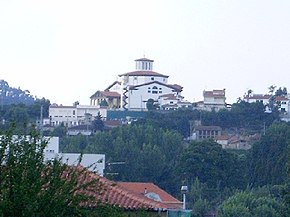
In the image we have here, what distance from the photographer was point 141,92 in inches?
5915

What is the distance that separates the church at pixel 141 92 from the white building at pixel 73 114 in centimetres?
373

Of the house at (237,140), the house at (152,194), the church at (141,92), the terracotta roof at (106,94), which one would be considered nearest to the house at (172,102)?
the church at (141,92)

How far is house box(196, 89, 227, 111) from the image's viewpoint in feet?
478

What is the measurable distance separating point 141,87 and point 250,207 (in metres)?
86.1

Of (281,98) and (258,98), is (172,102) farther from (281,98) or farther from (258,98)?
(281,98)

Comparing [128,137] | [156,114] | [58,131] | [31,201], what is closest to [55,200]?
[31,201]

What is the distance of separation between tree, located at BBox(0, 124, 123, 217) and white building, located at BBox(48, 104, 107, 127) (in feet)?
392

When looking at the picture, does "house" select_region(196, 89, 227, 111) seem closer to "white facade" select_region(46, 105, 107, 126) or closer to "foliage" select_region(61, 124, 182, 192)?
"white facade" select_region(46, 105, 107, 126)

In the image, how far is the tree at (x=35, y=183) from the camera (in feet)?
55.1

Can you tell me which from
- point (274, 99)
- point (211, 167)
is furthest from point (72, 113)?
point (211, 167)

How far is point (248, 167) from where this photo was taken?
9119 cm

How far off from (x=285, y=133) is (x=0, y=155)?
78994 mm

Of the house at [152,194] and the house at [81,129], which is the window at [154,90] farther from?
the house at [152,194]

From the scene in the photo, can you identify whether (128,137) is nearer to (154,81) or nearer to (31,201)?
(154,81)
